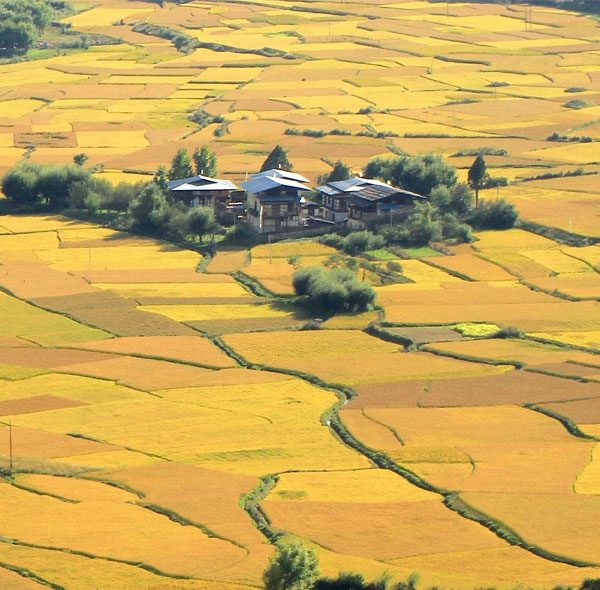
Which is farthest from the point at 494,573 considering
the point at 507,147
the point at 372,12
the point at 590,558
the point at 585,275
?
the point at 372,12

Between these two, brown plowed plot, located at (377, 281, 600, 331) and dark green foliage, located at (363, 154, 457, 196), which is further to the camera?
dark green foliage, located at (363, 154, 457, 196)

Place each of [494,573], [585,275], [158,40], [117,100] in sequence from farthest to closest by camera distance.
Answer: [158,40]
[117,100]
[585,275]
[494,573]

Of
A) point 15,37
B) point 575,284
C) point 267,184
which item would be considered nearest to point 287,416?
point 575,284

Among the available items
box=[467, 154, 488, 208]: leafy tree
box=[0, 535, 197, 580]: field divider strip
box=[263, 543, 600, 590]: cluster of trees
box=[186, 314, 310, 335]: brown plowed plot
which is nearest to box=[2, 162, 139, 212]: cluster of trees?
box=[467, 154, 488, 208]: leafy tree

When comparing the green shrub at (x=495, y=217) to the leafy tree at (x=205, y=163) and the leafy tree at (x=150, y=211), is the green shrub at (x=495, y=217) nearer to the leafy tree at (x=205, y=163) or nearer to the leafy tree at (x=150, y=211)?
the leafy tree at (x=150, y=211)

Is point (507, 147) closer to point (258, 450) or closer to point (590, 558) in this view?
point (258, 450)

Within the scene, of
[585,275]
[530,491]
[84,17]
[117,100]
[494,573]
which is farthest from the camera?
[84,17]

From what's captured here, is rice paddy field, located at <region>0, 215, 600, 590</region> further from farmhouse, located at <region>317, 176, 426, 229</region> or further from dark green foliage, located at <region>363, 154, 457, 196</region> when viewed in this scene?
dark green foliage, located at <region>363, 154, 457, 196</region>
